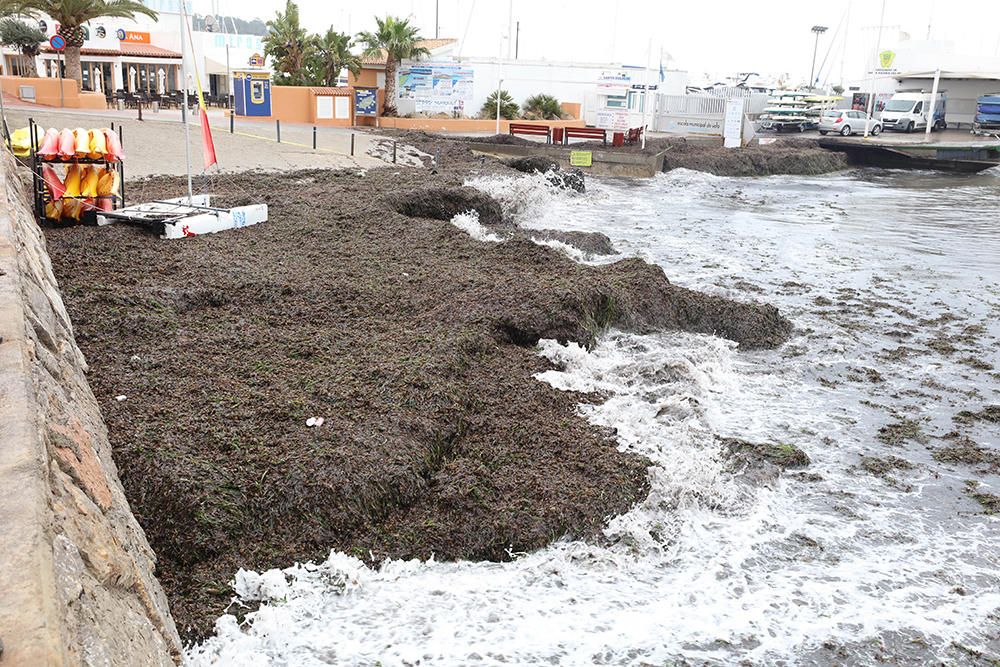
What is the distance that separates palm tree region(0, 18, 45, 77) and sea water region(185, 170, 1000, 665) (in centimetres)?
3816

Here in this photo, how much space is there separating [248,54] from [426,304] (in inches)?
2086

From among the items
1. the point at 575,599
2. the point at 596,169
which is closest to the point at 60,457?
the point at 575,599

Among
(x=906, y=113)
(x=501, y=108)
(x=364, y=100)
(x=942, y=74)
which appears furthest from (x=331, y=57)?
(x=942, y=74)

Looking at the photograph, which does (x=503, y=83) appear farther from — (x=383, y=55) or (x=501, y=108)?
(x=383, y=55)

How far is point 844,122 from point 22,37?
4163cm

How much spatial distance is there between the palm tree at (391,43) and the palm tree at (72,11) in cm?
897

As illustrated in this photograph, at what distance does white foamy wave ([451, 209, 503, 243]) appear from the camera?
653 inches

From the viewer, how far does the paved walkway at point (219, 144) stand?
21.4 m

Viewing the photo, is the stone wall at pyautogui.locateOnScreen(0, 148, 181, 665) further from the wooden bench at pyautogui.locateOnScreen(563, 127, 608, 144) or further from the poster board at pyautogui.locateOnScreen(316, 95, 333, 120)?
the poster board at pyautogui.locateOnScreen(316, 95, 333, 120)

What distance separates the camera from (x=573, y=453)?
7.57 meters

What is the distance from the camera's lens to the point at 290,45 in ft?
125

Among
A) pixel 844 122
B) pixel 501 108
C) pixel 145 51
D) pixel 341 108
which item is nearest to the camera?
pixel 341 108

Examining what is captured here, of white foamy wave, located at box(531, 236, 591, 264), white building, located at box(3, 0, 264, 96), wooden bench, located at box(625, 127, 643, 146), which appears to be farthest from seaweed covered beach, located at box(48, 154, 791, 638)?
white building, located at box(3, 0, 264, 96)

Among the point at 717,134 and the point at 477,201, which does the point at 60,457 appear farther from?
the point at 717,134
